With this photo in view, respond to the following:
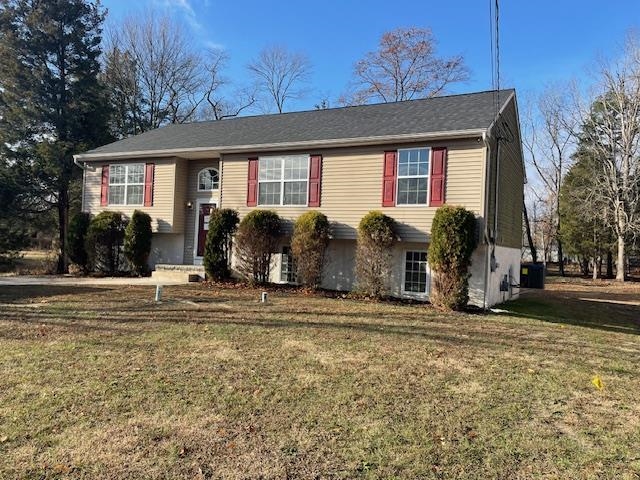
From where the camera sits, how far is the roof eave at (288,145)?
10.9 metres

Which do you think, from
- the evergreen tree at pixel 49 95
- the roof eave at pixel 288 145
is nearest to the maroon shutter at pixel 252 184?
the roof eave at pixel 288 145

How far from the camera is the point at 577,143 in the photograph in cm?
3008

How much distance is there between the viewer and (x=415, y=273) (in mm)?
11906

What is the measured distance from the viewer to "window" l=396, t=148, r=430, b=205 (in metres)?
11.4

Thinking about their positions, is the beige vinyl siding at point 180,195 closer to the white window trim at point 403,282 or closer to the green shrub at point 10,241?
the white window trim at point 403,282

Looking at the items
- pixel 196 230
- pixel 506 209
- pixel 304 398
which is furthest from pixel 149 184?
pixel 304 398

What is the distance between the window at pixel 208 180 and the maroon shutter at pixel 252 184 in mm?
2030

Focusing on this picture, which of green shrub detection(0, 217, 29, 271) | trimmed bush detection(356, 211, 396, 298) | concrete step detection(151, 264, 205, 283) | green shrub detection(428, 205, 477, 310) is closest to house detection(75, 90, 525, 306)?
concrete step detection(151, 264, 205, 283)

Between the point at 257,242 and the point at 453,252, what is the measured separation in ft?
17.5

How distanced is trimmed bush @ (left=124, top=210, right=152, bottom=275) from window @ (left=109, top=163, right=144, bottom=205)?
3.61ft

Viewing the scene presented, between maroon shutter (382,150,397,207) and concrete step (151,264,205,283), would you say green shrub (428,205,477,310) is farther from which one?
concrete step (151,264,205,283)

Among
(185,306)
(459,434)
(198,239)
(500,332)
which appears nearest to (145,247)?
(198,239)

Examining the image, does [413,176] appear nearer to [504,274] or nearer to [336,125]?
[336,125]

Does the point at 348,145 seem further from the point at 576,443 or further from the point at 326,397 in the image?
the point at 576,443
